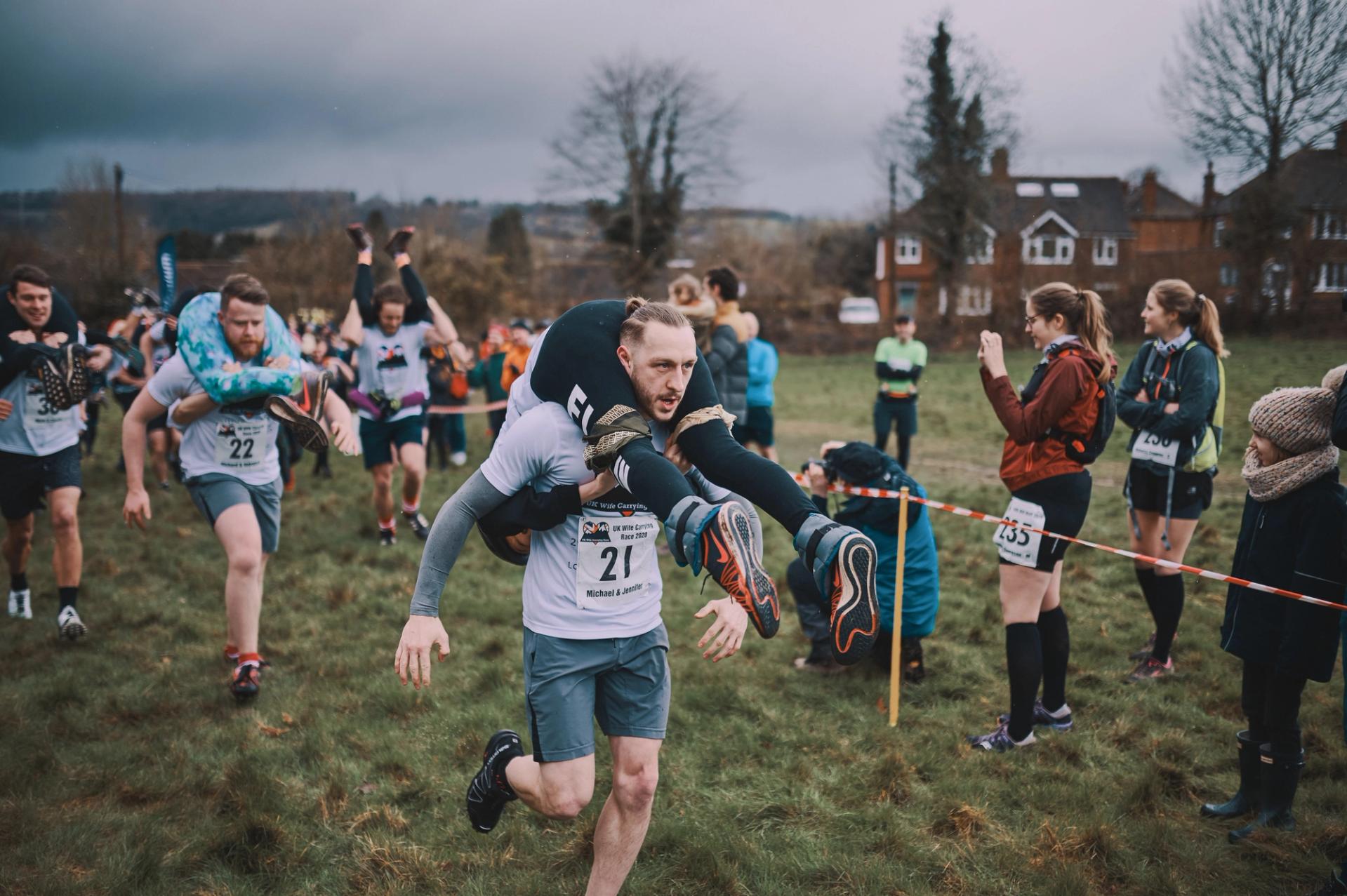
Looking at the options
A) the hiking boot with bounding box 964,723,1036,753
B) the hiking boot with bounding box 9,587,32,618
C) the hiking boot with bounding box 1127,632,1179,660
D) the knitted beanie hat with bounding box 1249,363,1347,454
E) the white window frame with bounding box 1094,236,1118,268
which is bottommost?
the hiking boot with bounding box 9,587,32,618

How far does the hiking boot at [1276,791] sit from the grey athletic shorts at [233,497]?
17.3ft

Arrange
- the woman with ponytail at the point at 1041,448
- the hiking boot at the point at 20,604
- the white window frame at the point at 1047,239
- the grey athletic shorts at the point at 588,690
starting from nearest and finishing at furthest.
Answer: the grey athletic shorts at the point at 588,690 → the woman with ponytail at the point at 1041,448 → the hiking boot at the point at 20,604 → the white window frame at the point at 1047,239

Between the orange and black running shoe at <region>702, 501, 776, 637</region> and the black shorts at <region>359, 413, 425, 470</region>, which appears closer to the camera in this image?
the orange and black running shoe at <region>702, 501, 776, 637</region>

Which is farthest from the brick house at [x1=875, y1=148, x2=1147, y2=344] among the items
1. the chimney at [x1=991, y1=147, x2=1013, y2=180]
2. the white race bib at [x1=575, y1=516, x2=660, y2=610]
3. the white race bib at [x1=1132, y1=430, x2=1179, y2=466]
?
the white race bib at [x1=575, y1=516, x2=660, y2=610]

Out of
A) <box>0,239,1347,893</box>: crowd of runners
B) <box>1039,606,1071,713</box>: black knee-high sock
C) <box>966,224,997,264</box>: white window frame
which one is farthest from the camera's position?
<box>966,224,997,264</box>: white window frame

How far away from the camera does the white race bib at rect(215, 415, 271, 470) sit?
16.9 ft

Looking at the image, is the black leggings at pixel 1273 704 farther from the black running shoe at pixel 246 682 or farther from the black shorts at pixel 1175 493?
the black running shoe at pixel 246 682

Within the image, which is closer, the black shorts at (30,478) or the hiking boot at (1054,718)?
the hiking boot at (1054,718)

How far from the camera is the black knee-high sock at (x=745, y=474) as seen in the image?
2.79 meters

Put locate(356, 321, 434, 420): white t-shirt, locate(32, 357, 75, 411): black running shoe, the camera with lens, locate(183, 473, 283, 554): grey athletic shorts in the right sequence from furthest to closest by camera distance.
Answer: locate(356, 321, 434, 420): white t-shirt, locate(32, 357, 75, 411): black running shoe, the camera with lens, locate(183, 473, 283, 554): grey athletic shorts

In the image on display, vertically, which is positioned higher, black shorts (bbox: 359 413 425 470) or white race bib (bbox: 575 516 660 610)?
white race bib (bbox: 575 516 660 610)

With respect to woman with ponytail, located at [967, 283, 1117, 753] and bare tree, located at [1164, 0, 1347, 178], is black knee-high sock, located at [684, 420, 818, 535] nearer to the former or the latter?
woman with ponytail, located at [967, 283, 1117, 753]

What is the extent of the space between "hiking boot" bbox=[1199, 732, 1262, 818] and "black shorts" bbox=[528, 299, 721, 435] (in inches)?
117

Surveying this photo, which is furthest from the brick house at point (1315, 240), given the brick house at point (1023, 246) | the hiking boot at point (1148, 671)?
the brick house at point (1023, 246)
